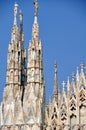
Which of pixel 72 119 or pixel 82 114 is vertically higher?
pixel 82 114

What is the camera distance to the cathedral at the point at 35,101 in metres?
23.1

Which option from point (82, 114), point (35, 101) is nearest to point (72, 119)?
point (82, 114)

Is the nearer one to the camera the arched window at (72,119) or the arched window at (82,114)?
the arched window at (82,114)

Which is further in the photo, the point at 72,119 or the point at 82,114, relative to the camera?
the point at 72,119

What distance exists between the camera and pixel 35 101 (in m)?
23.3

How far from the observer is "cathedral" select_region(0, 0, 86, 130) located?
23.1 m

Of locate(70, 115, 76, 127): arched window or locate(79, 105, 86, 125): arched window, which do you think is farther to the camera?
locate(70, 115, 76, 127): arched window

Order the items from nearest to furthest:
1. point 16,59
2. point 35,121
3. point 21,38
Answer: point 35,121 → point 16,59 → point 21,38

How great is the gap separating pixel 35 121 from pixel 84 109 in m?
2.35

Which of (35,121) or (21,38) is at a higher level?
(21,38)

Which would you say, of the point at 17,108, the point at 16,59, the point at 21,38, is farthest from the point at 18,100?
the point at 21,38

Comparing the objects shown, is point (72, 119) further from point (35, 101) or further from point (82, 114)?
point (35, 101)

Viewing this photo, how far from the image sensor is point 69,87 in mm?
23547

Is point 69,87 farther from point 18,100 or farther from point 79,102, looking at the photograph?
point 18,100
